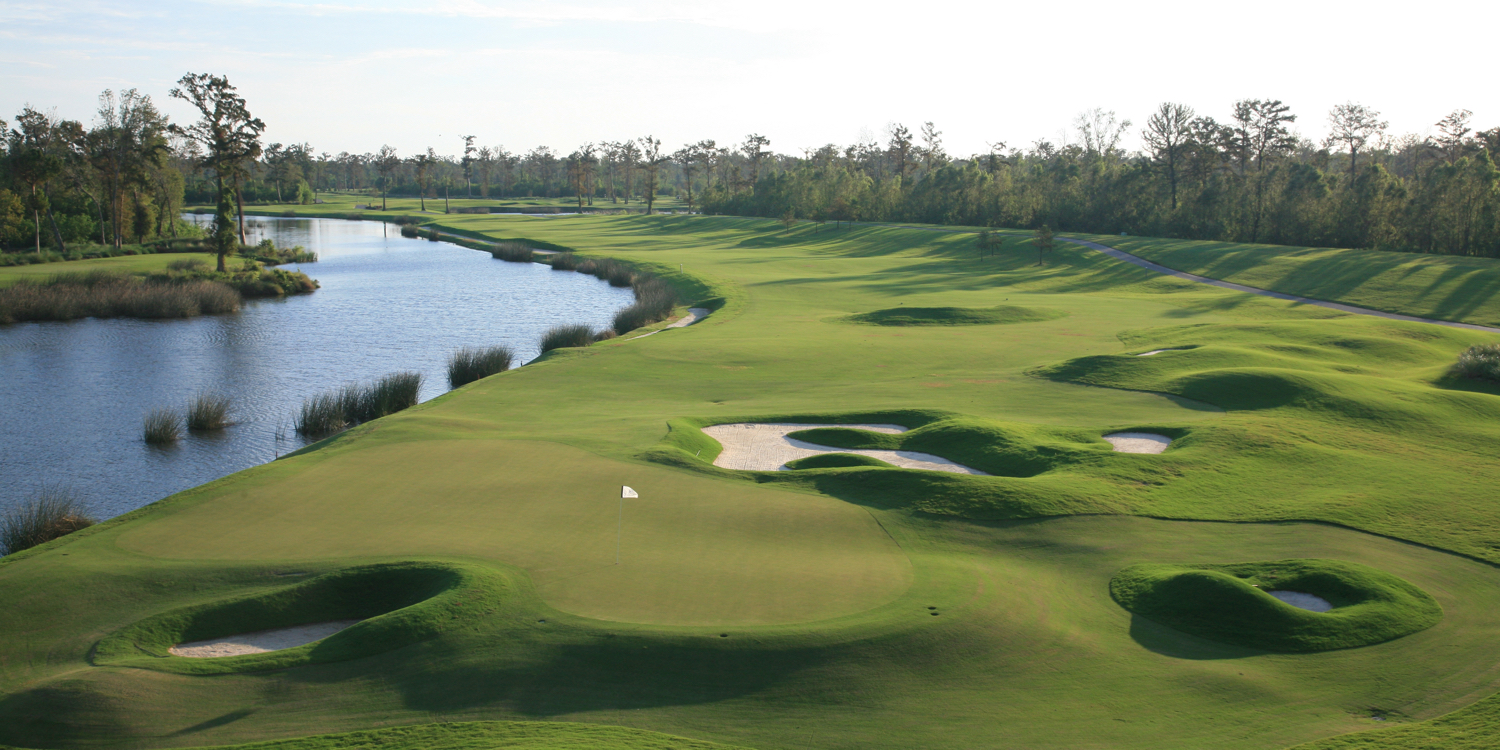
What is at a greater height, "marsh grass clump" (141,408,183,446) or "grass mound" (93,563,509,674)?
"grass mound" (93,563,509,674)

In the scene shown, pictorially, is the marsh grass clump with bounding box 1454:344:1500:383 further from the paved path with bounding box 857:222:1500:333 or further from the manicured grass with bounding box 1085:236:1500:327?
the manicured grass with bounding box 1085:236:1500:327

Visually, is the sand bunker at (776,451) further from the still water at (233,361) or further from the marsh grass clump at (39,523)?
the still water at (233,361)

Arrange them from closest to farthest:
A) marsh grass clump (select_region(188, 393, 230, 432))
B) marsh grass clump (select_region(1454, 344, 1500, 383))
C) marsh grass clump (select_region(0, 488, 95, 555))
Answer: marsh grass clump (select_region(0, 488, 95, 555))
marsh grass clump (select_region(1454, 344, 1500, 383))
marsh grass clump (select_region(188, 393, 230, 432))

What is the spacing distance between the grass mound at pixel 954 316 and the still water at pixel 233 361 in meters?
13.7

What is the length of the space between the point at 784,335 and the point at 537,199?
15458cm

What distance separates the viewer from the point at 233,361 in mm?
35094

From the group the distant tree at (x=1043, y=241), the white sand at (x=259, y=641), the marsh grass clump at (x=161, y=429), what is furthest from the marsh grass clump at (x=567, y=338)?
the distant tree at (x=1043, y=241)

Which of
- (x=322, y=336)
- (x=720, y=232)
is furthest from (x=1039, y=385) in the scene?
(x=720, y=232)

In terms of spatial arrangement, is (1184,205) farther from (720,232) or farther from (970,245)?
(720,232)

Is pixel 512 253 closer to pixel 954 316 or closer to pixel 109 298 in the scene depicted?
pixel 109 298

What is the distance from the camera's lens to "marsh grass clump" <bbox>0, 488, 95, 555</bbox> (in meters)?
15.6

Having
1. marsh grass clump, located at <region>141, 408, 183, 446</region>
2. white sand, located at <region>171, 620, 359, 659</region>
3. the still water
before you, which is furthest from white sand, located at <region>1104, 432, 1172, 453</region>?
marsh grass clump, located at <region>141, 408, 183, 446</region>

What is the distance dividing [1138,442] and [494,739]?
620 inches

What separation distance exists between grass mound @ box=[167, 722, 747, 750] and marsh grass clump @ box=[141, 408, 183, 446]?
728 inches
